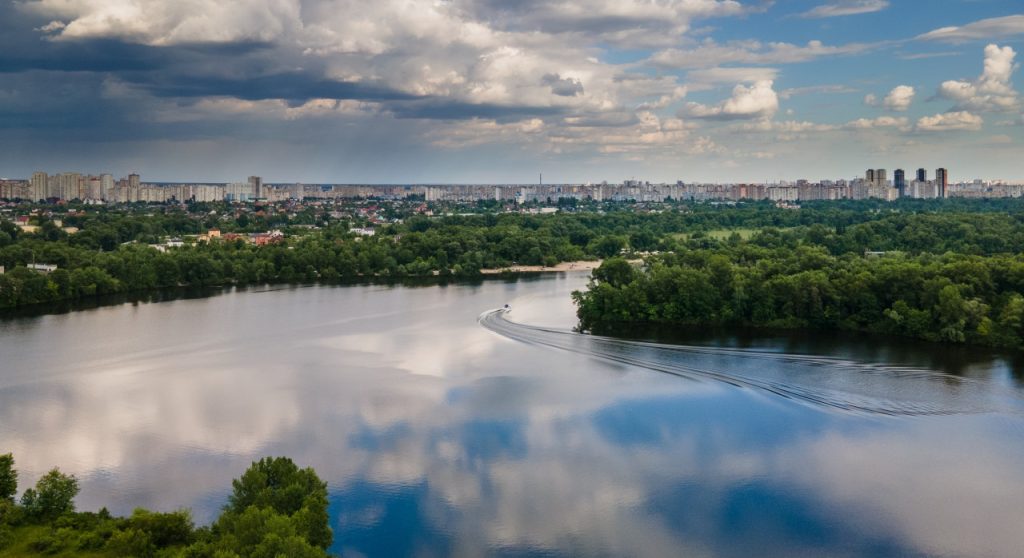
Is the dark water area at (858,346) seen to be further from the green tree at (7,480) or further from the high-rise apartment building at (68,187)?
the high-rise apartment building at (68,187)

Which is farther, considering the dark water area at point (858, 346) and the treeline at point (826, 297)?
the treeline at point (826, 297)

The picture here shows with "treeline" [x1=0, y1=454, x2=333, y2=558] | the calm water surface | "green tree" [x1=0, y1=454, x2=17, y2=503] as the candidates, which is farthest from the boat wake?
"green tree" [x1=0, y1=454, x2=17, y2=503]

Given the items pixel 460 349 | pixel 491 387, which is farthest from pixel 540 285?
pixel 491 387

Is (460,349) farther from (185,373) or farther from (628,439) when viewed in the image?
(628,439)

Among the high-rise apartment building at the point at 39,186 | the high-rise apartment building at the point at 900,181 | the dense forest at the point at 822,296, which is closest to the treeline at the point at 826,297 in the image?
the dense forest at the point at 822,296

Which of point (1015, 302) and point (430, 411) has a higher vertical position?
point (1015, 302)

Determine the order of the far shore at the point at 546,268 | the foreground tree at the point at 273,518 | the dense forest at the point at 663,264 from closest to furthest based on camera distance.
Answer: the foreground tree at the point at 273,518 → the dense forest at the point at 663,264 → the far shore at the point at 546,268
